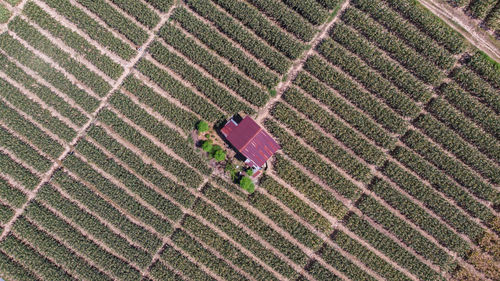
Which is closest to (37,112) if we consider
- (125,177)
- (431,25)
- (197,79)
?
(125,177)

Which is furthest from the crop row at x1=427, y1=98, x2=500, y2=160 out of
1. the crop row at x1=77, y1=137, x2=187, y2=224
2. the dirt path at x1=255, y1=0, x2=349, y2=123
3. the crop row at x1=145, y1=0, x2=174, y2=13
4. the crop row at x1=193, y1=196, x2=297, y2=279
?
the crop row at x1=145, y1=0, x2=174, y2=13

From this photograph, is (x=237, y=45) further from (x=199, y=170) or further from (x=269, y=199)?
(x=269, y=199)

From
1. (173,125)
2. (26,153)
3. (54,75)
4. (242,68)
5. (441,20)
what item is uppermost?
(441,20)

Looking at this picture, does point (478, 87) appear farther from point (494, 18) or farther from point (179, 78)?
point (179, 78)

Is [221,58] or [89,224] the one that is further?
[221,58]

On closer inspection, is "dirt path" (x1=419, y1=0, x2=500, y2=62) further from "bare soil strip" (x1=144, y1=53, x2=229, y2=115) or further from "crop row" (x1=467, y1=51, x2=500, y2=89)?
"bare soil strip" (x1=144, y1=53, x2=229, y2=115)

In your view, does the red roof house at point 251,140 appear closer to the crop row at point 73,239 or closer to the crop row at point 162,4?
the crop row at point 162,4

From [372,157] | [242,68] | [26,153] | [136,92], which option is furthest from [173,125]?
[372,157]
